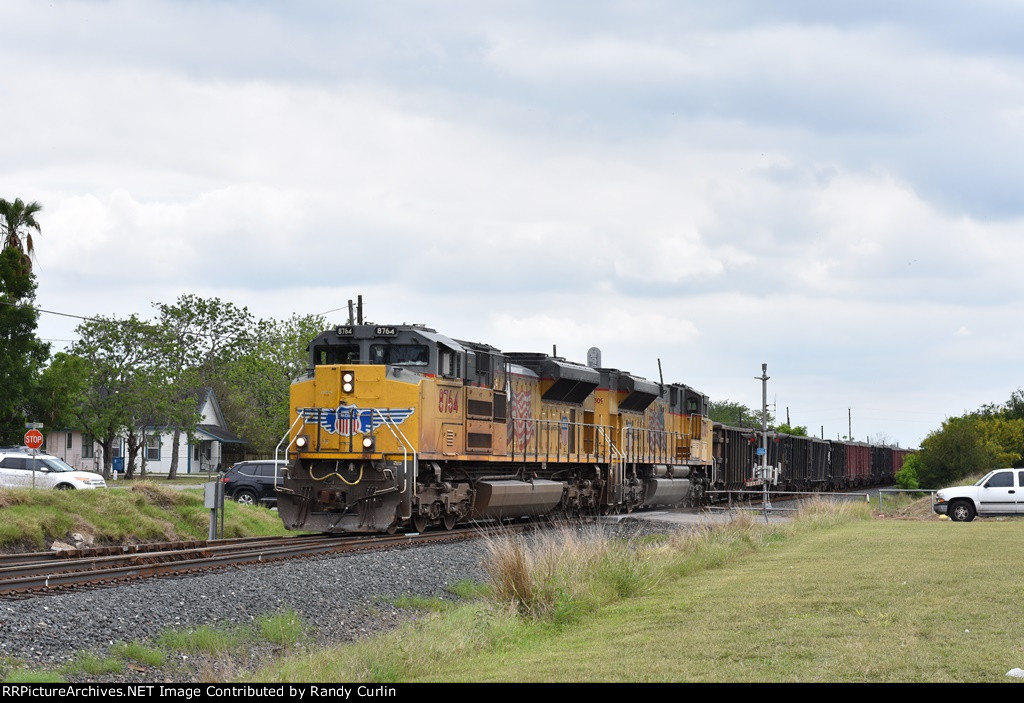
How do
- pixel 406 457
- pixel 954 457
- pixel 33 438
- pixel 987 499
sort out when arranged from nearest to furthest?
1. pixel 406 457
2. pixel 987 499
3. pixel 33 438
4. pixel 954 457

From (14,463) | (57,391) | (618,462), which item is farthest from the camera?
(57,391)

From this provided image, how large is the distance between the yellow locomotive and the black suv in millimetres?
11728

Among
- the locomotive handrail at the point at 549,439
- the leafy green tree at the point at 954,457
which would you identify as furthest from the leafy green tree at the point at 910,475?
the locomotive handrail at the point at 549,439

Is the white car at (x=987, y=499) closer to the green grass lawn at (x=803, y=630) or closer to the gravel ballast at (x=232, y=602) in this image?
the green grass lawn at (x=803, y=630)

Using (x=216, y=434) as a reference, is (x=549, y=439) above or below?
below

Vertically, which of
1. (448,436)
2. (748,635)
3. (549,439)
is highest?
(549,439)

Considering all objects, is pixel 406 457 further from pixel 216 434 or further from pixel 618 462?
pixel 216 434

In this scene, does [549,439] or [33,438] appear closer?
[549,439]

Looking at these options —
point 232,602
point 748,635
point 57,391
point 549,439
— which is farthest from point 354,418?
point 57,391

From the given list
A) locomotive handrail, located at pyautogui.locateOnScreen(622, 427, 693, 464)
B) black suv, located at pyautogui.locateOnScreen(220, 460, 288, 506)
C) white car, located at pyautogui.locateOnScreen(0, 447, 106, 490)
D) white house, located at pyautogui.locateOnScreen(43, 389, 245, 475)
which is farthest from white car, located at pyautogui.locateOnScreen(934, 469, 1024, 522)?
white house, located at pyautogui.locateOnScreen(43, 389, 245, 475)

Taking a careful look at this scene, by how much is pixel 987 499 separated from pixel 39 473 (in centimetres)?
2737

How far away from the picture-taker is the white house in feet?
232

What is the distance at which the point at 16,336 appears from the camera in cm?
4616
